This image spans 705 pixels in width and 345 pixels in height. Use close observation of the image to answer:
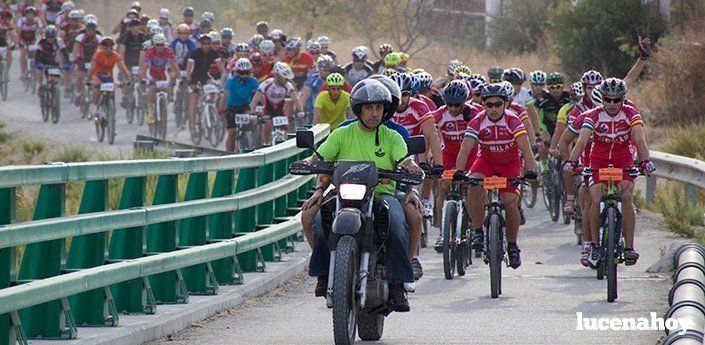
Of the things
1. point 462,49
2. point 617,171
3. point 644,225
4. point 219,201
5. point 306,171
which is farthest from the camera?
point 462,49

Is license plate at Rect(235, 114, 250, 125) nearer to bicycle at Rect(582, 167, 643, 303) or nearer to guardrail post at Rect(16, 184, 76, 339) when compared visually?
bicycle at Rect(582, 167, 643, 303)

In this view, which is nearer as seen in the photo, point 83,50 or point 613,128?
point 613,128

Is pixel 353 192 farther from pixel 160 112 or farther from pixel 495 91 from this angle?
pixel 160 112

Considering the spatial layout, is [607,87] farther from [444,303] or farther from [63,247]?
[63,247]

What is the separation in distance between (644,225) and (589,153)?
6353mm

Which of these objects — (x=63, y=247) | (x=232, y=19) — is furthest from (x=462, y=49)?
(x=63, y=247)

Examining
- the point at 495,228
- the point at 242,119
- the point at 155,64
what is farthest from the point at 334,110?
the point at 155,64

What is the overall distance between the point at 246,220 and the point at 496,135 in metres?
2.47

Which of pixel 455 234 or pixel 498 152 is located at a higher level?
pixel 498 152

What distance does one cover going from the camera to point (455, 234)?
16359mm

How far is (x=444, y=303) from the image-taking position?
14180 millimetres

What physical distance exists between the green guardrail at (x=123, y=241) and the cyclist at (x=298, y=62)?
54.8 ft

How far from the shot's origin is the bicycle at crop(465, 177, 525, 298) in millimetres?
14547

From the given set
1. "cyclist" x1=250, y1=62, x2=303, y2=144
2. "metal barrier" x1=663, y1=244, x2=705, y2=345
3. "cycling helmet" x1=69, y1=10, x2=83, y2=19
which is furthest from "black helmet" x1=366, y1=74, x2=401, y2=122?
"cycling helmet" x1=69, y1=10, x2=83, y2=19
